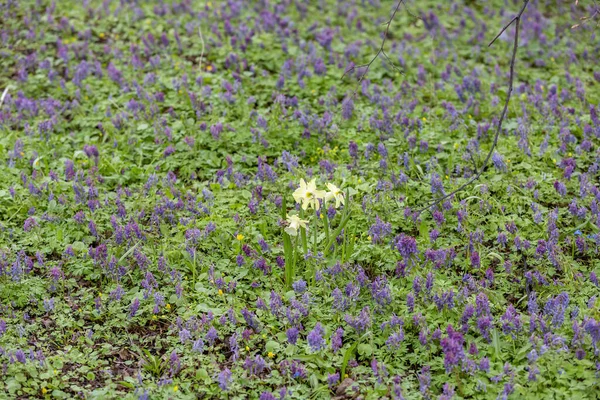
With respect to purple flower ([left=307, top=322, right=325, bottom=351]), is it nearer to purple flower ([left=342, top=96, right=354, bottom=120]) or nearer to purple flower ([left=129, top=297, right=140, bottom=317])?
purple flower ([left=129, top=297, right=140, bottom=317])

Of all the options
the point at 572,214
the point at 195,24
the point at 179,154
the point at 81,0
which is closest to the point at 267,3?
the point at 195,24

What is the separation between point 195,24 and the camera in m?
7.72

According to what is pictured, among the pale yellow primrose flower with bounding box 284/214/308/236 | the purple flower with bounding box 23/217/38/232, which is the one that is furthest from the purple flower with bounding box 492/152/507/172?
the purple flower with bounding box 23/217/38/232

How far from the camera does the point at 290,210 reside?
17.2ft

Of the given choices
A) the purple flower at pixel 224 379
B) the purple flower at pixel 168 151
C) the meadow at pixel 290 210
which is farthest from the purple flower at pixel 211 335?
the purple flower at pixel 168 151

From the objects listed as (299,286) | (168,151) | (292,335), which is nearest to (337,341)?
(292,335)

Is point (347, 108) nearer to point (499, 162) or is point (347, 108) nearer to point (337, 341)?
point (499, 162)

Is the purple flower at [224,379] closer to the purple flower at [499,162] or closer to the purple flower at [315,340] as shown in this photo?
the purple flower at [315,340]

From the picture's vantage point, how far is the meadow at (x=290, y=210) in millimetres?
3916

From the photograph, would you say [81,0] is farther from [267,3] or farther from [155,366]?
[155,366]

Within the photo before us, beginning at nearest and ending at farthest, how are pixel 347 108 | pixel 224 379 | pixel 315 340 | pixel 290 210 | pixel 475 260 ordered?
1. pixel 224 379
2. pixel 315 340
3. pixel 475 260
4. pixel 290 210
5. pixel 347 108

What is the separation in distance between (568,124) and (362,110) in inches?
62.8

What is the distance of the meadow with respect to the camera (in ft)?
12.8

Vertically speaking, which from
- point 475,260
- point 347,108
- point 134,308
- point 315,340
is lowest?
point 134,308
